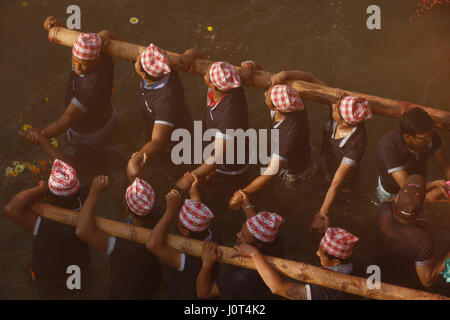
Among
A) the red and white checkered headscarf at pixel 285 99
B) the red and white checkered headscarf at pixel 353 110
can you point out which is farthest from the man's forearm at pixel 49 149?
the red and white checkered headscarf at pixel 353 110

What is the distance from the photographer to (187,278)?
5391 mm

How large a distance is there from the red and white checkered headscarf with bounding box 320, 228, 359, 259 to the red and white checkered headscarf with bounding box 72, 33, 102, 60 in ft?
12.1

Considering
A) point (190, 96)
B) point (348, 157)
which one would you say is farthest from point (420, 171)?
point (190, 96)

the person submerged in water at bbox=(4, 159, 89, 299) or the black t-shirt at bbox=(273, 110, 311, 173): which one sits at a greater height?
the black t-shirt at bbox=(273, 110, 311, 173)

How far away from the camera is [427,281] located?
5211 millimetres

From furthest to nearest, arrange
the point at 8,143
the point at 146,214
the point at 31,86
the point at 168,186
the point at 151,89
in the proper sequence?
the point at 31,86, the point at 8,143, the point at 168,186, the point at 151,89, the point at 146,214

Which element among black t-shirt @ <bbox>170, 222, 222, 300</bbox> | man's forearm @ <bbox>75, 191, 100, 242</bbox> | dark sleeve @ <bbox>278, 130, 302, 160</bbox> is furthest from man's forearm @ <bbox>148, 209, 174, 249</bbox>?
dark sleeve @ <bbox>278, 130, 302, 160</bbox>

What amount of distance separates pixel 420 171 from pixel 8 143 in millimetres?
6302

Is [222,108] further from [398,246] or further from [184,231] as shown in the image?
[398,246]

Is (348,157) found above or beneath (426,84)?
beneath

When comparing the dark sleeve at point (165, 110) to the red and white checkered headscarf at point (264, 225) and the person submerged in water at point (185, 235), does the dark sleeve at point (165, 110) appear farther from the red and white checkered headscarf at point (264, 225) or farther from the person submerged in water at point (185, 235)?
the red and white checkered headscarf at point (264, 225)

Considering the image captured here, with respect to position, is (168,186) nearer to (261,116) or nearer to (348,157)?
(261,116)

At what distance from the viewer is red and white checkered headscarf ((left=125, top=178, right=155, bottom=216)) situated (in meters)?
5.27

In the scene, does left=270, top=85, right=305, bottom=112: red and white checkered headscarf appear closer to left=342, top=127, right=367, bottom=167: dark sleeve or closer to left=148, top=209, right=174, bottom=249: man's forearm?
left=342, top=127, right=367, bottom=167: dark sleeve
